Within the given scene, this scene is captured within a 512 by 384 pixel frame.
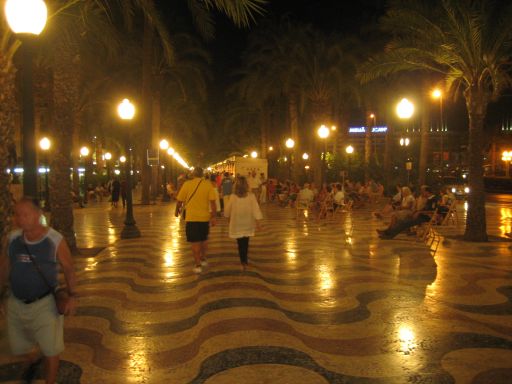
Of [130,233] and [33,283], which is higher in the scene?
[33,283]

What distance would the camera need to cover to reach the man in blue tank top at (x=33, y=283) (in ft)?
12.4

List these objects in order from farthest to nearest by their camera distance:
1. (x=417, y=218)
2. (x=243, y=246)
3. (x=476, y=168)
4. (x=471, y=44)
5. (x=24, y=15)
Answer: (x=476, y=168), (x=417, y=218), (x=471, y=44), (x=243, y=246), (x=24, y=15)

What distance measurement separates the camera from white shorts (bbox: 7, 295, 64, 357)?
3.79 m

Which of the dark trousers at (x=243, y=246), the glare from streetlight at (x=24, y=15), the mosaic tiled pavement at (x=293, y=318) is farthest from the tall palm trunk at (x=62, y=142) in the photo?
the glare from streetlight at (x=24, y=15)

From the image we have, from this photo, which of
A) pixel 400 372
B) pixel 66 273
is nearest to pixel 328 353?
pixel 400 372

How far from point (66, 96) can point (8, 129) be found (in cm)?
474

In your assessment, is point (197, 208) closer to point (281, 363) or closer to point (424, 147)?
point (281, 363)

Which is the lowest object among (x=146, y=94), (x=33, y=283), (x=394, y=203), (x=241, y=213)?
(x=394, y=203)

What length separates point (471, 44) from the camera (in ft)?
38.4

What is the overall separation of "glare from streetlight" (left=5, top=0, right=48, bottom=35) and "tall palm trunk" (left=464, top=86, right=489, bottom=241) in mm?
10450

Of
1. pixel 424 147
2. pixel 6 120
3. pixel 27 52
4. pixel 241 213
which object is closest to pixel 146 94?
pixel 424 147

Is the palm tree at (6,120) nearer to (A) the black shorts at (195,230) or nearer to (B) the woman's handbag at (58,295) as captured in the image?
(B) the woman's handbag at (58,295)

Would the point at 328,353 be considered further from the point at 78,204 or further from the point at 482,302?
the point at 78,204

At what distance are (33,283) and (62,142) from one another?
25.2 ft
